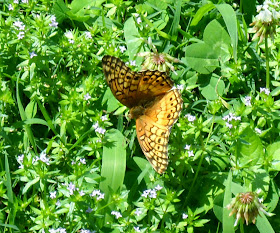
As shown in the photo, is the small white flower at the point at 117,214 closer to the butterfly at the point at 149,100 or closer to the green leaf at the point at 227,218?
the butterfly at the point at 149,100

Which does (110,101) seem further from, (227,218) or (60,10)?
(227,218)

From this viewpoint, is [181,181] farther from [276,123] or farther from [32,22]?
[32,22]

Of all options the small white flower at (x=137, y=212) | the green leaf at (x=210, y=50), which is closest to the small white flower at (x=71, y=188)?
the small white flower at (x=137, y=212)

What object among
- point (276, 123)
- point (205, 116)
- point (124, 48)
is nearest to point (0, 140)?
point (124, 48)

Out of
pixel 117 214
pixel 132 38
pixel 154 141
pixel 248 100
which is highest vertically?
pixel 132 38

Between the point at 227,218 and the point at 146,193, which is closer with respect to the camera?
the point at 227,218

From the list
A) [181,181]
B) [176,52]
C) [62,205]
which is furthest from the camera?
[176,52]

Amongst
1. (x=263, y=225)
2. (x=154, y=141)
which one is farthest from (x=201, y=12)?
(x=263, y=225)
